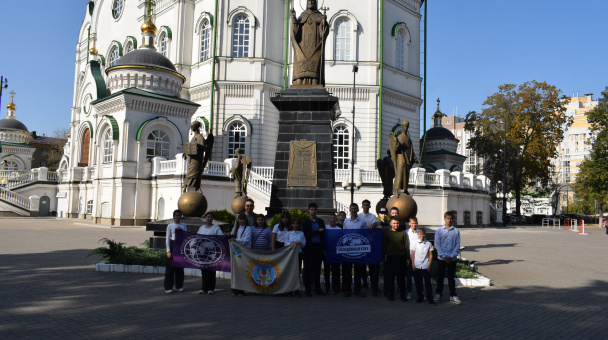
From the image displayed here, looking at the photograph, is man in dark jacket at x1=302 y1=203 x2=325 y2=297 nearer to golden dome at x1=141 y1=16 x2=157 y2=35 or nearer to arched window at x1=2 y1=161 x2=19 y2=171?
golden dome at x1=141 y1=16 x2=157 y2=35

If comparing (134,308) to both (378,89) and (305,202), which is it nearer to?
(305,202)

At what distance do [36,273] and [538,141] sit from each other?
43432mm

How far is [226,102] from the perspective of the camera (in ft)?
112

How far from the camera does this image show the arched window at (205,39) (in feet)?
115

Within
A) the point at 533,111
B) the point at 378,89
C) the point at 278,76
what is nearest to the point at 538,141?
the point at 533,111

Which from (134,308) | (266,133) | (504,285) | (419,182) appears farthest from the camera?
(266,133)

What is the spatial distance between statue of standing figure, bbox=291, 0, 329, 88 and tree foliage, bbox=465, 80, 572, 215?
34899 millimetres

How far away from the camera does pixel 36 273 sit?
10.2m

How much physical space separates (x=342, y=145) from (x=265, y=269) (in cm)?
2658

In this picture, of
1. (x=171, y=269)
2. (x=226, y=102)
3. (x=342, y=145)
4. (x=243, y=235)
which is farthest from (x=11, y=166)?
(x=243, y=235)

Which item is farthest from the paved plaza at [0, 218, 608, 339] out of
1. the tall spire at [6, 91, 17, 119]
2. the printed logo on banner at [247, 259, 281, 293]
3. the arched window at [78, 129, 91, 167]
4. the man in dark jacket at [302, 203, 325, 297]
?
the tall spire at [6, 91, 17, 119]

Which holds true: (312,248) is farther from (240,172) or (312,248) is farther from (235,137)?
Answer: (235,137)

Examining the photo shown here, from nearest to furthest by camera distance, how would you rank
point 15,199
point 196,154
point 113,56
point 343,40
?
1. point 196,154
2. point 343,40
3. point 15,199
4. point 113,56

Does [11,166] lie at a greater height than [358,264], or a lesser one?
greater
